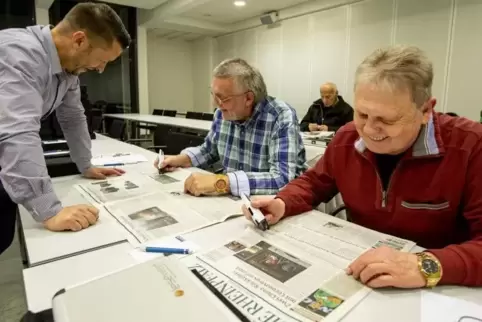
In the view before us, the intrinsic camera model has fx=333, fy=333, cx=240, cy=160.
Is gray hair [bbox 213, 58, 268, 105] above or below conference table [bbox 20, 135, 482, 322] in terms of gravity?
above

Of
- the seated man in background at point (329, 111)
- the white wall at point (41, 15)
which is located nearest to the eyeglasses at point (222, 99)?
the seated man in background at point (329, 111)

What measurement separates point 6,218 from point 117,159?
722 mm

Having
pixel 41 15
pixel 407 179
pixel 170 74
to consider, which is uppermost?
pixel 41 15

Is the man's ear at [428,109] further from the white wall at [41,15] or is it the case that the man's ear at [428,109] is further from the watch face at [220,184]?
the white wall at [41,15]

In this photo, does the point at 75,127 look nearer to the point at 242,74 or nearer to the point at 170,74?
the point at 242,74

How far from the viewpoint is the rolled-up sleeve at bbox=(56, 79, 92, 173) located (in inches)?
56.3

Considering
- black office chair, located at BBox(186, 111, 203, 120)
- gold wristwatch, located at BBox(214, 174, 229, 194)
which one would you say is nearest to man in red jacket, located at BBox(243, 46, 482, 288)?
gold wristwatch, located at BBox(214, 174, 229, 194)

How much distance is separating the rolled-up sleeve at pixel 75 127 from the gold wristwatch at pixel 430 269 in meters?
1.30

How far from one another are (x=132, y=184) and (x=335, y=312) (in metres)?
0.98

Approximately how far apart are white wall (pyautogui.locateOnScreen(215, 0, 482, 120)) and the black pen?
264cm

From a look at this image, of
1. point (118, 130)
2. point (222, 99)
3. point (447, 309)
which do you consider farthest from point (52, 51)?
point (118, 130)

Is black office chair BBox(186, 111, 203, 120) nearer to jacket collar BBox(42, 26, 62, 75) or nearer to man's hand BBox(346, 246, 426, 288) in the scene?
jacket collar BBox(42, 26, 62, 75)

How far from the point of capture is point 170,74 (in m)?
8.63

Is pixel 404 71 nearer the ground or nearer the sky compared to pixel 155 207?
nearer the sky
